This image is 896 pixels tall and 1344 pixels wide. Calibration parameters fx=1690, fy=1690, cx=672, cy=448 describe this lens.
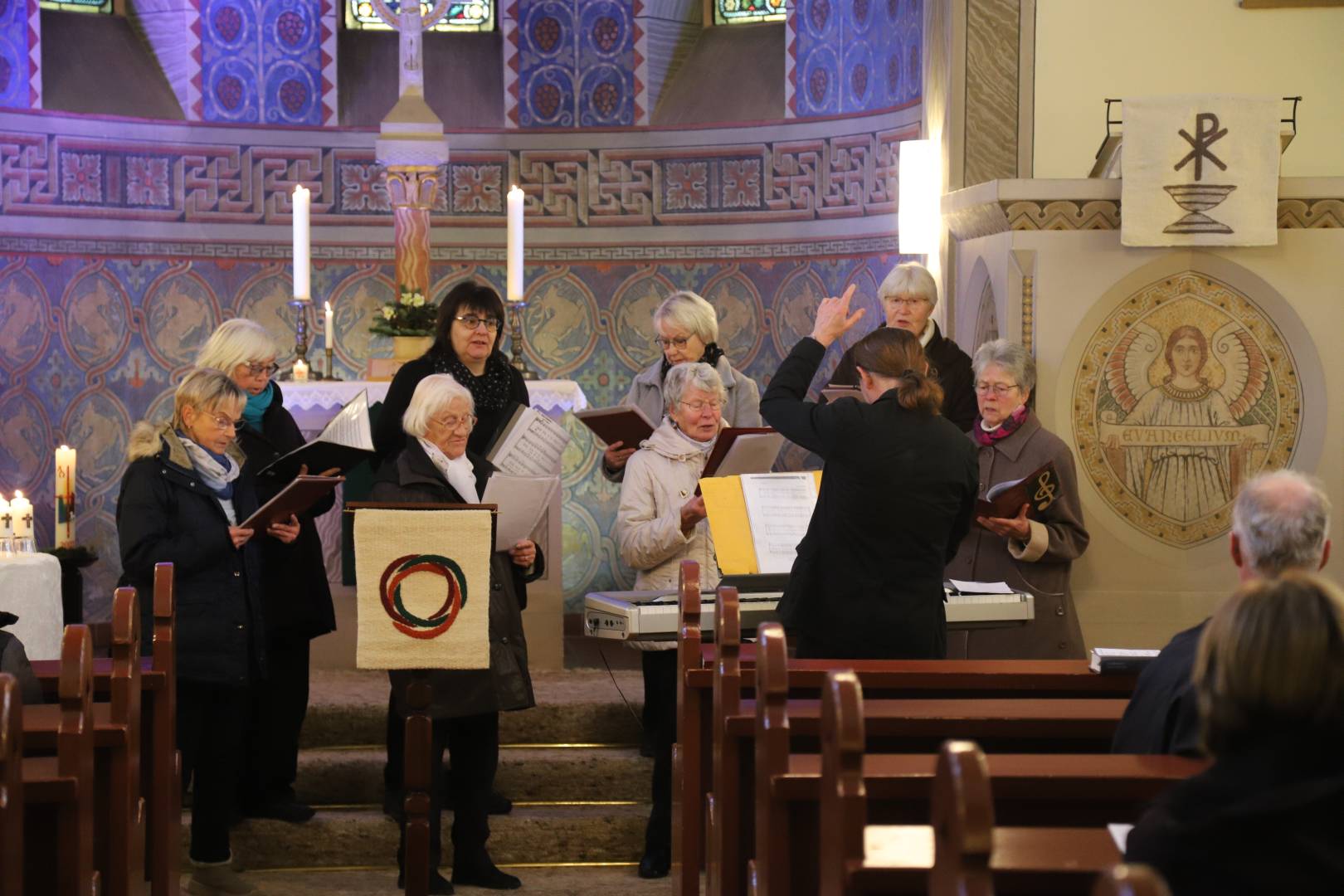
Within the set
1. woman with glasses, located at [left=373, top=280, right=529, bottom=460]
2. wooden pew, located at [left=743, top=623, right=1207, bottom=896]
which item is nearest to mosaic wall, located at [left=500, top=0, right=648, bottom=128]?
woman with glasses, located at [left=373, top=280, right=529, bottom=460]

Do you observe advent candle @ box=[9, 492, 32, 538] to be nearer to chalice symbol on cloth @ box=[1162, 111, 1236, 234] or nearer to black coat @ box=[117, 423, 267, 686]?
black coat @ box=[117, 423, 267, 686]

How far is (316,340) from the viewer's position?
31.1ft

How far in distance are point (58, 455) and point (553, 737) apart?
258 cm

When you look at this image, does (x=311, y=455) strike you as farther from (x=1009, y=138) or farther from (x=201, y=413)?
(x=1009, y=138)

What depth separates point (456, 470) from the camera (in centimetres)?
457

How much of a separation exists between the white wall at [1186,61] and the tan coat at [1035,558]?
6.63 feet

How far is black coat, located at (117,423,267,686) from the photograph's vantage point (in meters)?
4.40

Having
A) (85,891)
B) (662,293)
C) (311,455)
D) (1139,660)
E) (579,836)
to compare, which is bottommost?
(579,836)

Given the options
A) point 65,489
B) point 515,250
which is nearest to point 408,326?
point 515,250

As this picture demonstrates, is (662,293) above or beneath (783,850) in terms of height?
above

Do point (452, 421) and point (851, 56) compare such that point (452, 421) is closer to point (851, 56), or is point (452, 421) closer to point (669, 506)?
point (669, 506)

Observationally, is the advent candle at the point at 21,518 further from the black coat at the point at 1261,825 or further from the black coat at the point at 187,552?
the black coat at the point at 1261,825

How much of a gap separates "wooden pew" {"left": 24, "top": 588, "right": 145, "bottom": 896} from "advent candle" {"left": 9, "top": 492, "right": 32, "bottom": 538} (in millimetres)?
2230

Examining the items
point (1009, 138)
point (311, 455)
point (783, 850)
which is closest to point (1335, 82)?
point (1009, 138)
